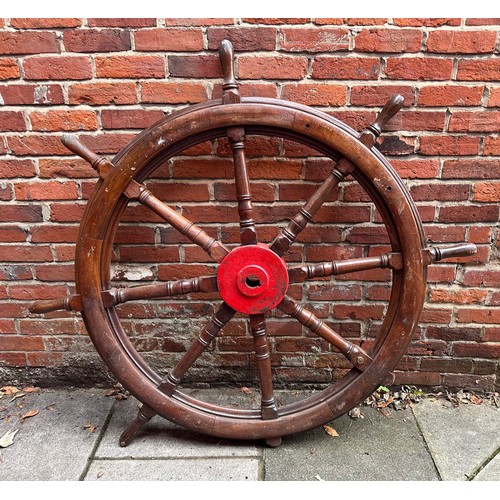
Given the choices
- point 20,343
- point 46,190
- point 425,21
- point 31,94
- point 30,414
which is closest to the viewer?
point 425,21

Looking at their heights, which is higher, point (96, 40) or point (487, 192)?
point (96, 40)

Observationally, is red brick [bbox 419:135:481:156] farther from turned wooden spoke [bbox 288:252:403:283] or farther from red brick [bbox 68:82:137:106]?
red brick [bbox 68:82:137:106]

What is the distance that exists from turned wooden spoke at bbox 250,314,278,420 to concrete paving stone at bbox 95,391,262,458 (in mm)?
174

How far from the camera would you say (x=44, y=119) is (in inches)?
69.8

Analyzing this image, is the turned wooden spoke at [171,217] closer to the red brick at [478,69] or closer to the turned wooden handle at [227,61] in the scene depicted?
the turned wooden handle at [227,61]

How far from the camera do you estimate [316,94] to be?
1.72m

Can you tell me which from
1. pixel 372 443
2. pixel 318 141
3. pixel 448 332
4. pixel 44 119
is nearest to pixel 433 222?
pixel 448 332

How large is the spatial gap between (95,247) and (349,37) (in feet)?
3.92

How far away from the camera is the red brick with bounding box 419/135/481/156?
175 cm

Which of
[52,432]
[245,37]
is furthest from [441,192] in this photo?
[52,432]

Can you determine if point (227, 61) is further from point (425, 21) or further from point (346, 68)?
point (425, 21)

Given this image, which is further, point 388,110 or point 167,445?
point 167,445

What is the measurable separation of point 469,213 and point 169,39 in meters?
1.35

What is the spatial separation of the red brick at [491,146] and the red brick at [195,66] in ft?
3.45
